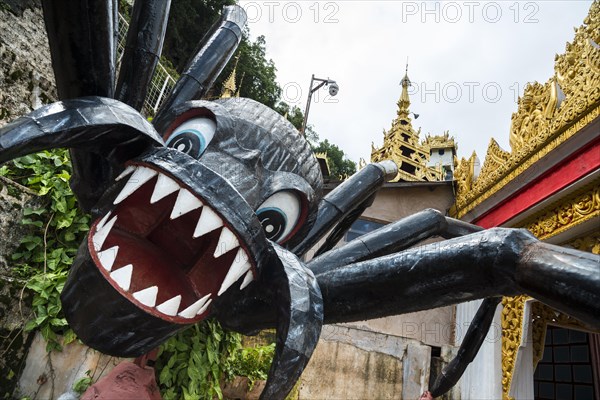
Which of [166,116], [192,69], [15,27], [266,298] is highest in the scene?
[15,27]

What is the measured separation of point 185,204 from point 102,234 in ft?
0.82

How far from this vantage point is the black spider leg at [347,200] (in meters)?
2.11

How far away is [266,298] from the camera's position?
47.6 inches

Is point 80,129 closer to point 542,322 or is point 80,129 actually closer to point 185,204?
point 185,204

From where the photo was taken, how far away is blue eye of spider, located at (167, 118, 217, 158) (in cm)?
136

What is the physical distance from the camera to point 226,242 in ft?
3.51

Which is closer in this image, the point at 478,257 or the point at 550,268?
the point at 550,268

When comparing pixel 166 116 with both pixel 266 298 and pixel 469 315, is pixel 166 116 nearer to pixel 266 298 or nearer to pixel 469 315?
pixel 266 298

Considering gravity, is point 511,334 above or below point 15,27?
below

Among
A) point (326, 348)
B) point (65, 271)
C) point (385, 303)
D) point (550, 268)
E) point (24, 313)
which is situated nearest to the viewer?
point (550, 268)

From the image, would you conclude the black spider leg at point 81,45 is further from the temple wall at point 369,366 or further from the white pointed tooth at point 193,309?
A: the temple wall at point 369,366

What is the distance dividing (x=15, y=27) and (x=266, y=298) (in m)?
3.93

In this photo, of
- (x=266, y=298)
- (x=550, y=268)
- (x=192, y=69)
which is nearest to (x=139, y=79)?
(x=192, y=69)

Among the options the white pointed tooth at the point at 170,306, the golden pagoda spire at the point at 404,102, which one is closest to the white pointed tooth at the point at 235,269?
the white pointed tooth at the point at 170,306
